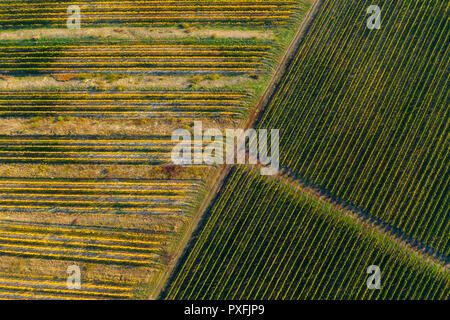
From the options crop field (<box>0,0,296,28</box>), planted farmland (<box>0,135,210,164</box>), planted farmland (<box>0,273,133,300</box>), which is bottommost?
planted farmland (<box>0,273,133,300</box>)

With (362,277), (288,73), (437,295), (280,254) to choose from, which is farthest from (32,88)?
(437,295)

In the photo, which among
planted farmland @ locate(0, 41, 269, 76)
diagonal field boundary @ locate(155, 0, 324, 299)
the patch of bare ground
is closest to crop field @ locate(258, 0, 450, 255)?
diagonal field boundary @ locate(155, 0, 324, 299)

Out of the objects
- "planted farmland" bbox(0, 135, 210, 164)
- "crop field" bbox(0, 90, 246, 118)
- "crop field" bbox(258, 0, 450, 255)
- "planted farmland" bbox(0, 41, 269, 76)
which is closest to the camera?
"crop field" bbox(258, 0, 450, 255)

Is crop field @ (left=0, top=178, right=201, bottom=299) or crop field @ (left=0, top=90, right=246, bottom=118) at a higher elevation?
crop field @ (left=0, top=90, right=246, bottom=118)

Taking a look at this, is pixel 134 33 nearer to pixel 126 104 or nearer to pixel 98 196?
pixel 126 104

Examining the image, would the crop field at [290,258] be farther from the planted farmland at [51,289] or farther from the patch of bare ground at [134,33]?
the patch of bare ground at [134,33]

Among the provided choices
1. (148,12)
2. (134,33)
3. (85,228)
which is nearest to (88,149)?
(85,228)

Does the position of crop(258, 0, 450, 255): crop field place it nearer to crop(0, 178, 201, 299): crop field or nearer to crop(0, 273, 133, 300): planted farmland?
crop(0, 178, 201, 299): crop field
